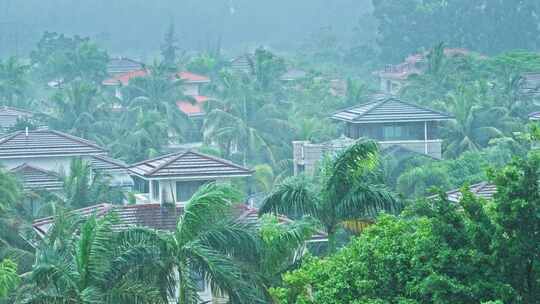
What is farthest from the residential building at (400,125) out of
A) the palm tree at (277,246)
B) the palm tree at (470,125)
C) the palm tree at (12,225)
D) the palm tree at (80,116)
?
the palm tree at (277,246)

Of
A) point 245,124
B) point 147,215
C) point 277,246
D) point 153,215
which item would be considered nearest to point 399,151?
point 245,124

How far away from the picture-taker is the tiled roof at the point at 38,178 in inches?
2029

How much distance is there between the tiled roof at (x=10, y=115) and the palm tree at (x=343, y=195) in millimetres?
49880

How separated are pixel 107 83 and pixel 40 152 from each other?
1554 inches

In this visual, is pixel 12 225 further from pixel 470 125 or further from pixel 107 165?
pixel 470 125

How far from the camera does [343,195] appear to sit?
1092 inches

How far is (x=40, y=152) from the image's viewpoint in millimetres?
58281

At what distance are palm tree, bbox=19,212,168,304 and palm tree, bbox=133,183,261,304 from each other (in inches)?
14.2

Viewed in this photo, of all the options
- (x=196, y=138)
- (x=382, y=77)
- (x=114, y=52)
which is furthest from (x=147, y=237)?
(x=114, y=52)

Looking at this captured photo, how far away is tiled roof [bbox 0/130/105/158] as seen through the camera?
58188 millimetres

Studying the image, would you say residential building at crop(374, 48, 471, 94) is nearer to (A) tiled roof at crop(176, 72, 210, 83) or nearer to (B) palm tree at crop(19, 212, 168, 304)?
(A) tiled roof at crop(176, 72, 210, 83)

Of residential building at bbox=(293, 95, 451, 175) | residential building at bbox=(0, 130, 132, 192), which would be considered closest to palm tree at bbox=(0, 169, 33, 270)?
residential building at bbox=(0, 130, 132, 192)

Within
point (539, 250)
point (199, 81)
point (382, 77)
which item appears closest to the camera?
point (539, 250)

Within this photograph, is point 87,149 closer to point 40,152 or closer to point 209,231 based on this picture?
point 40,152
